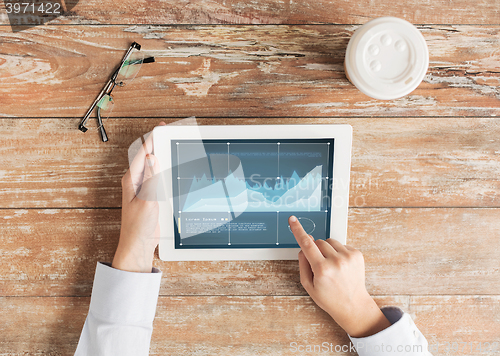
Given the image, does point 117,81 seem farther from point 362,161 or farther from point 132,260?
point 362,161

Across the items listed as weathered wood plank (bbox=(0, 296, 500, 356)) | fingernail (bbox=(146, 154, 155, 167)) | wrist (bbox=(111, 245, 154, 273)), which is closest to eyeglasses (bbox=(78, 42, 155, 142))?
fingernail (bbox=(146, 154, 155, 167))

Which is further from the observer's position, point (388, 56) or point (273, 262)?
point (273, 262)

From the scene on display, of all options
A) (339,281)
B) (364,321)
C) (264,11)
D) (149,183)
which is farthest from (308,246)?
(264,11)

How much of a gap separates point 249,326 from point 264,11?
0.67 m

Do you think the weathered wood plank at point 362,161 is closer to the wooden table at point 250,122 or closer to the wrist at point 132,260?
the wooden table at point 250,122

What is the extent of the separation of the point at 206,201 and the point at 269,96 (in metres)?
0.25

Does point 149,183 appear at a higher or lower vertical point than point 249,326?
higher

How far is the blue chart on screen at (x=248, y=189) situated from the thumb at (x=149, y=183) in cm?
4

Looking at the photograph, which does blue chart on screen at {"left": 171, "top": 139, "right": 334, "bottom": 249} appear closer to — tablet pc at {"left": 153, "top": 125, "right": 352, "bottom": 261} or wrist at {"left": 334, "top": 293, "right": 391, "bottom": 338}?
tablet pc at {"left": 153, "top": 125, "right": 352, "bottom": 261}

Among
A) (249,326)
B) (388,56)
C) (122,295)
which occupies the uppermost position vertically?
(388,56)

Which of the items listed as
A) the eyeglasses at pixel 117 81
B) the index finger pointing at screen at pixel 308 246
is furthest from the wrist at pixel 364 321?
the eyeglasses at pixel 117 81

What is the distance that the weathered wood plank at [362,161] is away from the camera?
23.9 inches

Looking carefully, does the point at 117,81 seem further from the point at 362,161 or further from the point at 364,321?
the point at 364,321

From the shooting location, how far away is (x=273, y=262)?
2.10 ft
